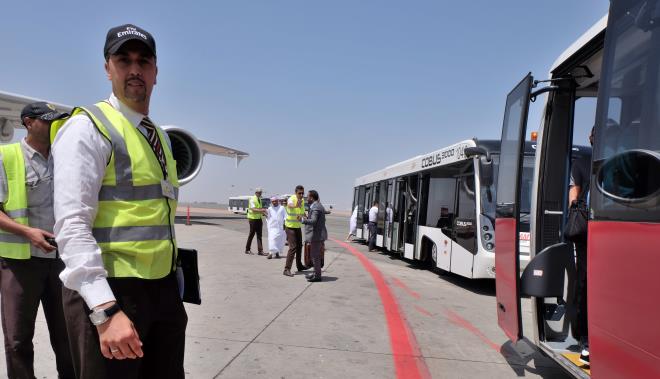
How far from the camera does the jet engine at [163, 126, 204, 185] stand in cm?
1116

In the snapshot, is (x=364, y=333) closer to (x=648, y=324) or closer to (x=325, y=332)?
(x=325, y=332)

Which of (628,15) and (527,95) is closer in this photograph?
(628,15)

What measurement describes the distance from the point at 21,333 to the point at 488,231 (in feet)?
23.5

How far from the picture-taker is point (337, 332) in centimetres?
514

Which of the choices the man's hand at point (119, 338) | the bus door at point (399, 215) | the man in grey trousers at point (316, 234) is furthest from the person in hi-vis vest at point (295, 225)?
the man's hand at point (119, 338)

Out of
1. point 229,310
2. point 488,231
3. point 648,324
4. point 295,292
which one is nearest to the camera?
point 648,324

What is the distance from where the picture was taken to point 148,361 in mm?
1891

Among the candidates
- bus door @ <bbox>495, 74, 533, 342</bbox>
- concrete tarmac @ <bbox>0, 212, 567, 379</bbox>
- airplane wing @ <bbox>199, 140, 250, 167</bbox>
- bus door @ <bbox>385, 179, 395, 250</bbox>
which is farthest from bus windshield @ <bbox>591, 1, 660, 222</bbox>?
airplane wing @ <bbox>199, 140, 250, 167</bbox>

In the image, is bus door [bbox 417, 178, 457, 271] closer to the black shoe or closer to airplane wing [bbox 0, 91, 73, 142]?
the black shoe

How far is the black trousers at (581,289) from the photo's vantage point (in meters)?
3.91

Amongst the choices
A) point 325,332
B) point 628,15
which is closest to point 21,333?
point 325,332

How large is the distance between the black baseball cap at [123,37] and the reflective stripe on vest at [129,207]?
Answer: 0.75ft

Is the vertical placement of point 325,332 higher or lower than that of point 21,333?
lower

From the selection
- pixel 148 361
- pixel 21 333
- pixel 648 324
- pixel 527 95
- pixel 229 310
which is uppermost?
pixel 527 95
